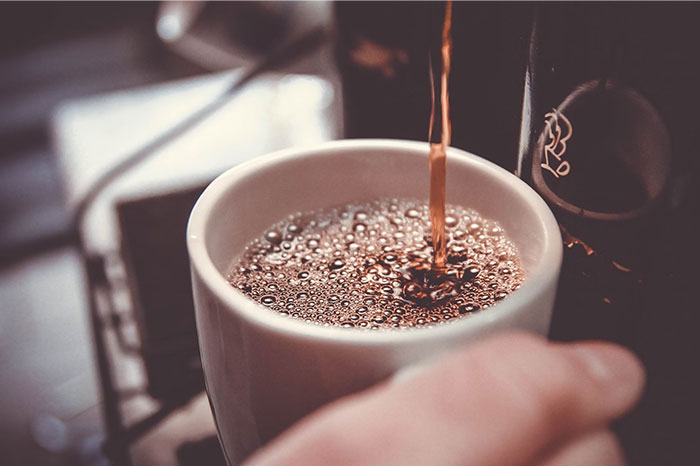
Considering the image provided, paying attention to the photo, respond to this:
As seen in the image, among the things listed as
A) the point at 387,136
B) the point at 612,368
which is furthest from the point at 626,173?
the point at 387,136

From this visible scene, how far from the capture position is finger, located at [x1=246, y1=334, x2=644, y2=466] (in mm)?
227

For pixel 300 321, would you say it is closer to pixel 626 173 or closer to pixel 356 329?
pixel 356 329

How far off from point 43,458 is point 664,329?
1088mm

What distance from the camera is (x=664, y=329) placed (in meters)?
0.32

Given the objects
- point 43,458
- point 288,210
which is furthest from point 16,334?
point 288,210

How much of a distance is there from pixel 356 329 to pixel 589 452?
96 mm

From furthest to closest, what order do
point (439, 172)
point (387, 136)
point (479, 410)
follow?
1. point (387, 136)
2. point (439, 172)
3. point (479, 410)

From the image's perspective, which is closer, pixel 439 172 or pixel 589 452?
pixel 589 452

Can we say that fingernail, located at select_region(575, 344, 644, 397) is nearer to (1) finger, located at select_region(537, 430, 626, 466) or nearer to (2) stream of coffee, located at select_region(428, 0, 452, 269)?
(1) finger, located at select_region(537, 430, 626, 466)

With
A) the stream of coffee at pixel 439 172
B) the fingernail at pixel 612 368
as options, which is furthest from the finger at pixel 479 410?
the stream of coffee at pixel 439 172

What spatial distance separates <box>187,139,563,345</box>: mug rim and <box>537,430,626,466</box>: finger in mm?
49

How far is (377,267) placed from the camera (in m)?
0.37

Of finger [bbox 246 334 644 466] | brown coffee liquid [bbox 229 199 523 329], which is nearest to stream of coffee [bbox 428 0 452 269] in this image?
brown coffee liquid [bbox 229 199 523 329]

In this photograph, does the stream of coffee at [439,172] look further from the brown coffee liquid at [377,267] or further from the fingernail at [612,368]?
the fingernail at [612,368]
